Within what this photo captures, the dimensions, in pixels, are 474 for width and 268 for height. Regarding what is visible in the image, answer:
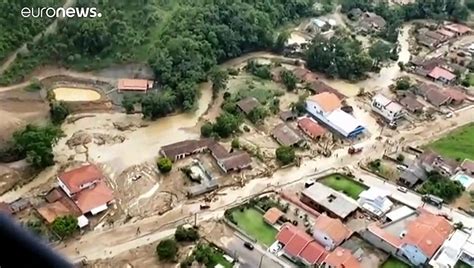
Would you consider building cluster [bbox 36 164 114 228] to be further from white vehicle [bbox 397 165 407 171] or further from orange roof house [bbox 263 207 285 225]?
white vehicle [bbox 397 165 407 171]

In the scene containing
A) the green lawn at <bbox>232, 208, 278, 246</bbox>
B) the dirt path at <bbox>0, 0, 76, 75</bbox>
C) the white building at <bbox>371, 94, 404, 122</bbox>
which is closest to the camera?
the green lawn at <bbox>232, 208, 278, 246</bbox>

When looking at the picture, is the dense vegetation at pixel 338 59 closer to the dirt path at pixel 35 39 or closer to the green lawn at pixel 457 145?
the green lawn at pixel 457 145

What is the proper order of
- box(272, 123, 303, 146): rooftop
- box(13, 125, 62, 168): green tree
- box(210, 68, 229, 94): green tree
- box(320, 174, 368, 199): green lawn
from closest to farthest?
box(13, 125, 62, 168): green tree < box(320, 174, 368, 199): green lawn < box(272, 123, 303, 146): rooftop < box(210, 68, 229, 94): green tree

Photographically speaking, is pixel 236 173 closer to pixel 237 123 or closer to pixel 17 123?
pixel 237 123

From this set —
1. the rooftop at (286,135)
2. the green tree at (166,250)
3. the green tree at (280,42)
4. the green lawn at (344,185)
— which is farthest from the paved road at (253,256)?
the green tree at (280,42)

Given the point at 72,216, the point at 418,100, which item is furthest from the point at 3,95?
the point at 418,100

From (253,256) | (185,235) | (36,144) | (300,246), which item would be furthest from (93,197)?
(300,246)

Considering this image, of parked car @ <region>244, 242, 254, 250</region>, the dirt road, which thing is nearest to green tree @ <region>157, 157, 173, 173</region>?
the dirt road
